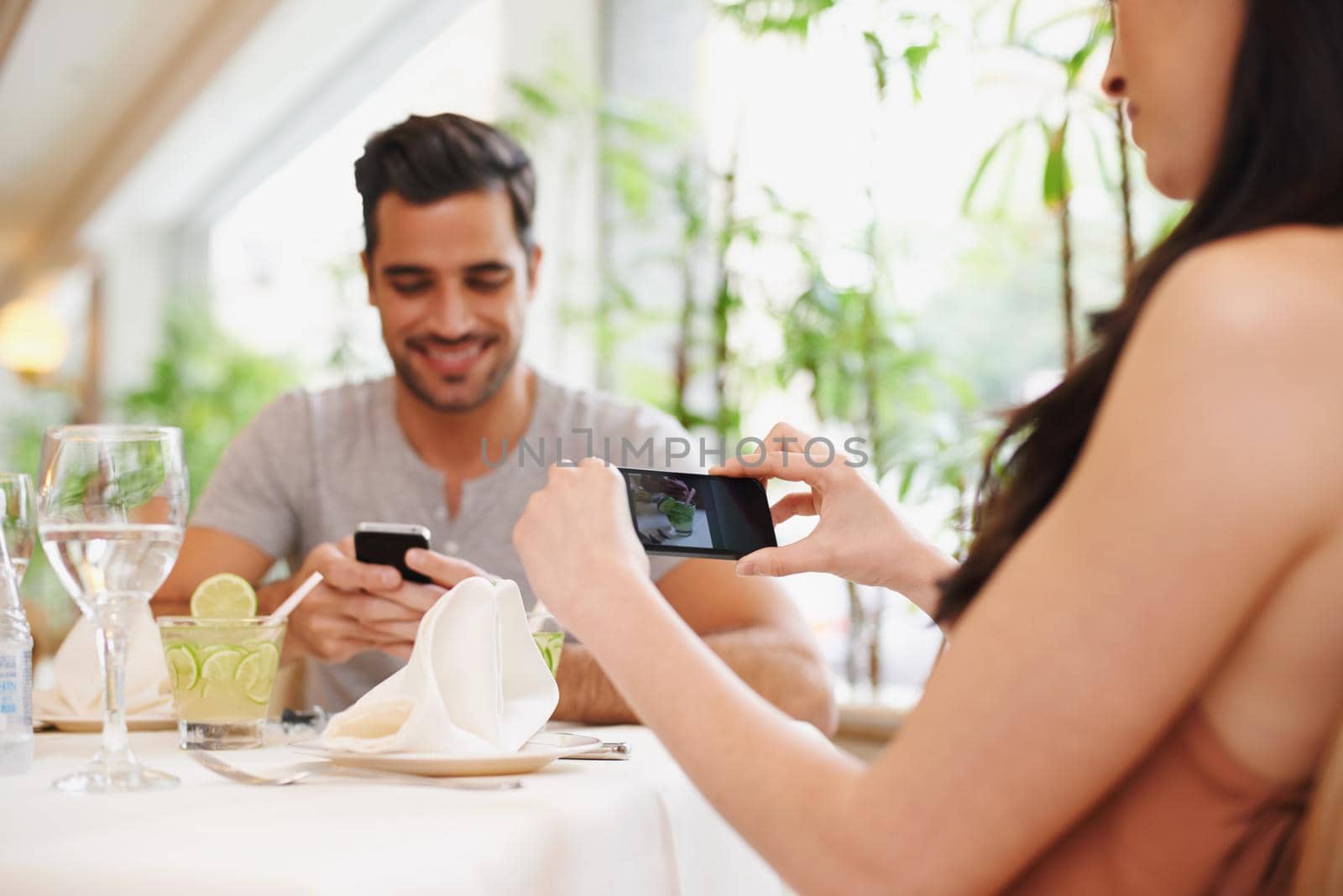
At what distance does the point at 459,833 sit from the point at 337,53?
586 centimetres

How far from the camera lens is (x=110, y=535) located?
3.22 ft

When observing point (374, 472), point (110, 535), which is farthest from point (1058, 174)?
point (110, 535)

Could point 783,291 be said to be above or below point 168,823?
above

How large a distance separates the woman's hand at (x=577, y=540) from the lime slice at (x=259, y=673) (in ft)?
1.23

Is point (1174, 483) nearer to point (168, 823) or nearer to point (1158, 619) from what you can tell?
point (1158, 619)

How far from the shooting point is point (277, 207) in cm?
794

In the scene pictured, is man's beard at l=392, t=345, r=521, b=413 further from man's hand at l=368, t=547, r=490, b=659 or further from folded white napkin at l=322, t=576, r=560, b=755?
folded white napkin at l=322, t=576, r=560, b=755

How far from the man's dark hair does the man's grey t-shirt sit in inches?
13.2

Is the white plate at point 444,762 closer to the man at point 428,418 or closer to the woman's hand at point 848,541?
the woman's hand at point 848,541

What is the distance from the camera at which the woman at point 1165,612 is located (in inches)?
25.4

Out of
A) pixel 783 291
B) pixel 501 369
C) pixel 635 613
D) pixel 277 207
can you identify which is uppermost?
pixel 277 207

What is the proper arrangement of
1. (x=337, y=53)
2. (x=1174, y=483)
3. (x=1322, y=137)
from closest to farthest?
1. (x=1174, y=483)
2. (x=1322, y=137)
3. (x=337, y=53)

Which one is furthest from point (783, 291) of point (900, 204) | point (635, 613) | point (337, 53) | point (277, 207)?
point (277, 207)

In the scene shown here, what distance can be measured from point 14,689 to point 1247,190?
104cm
